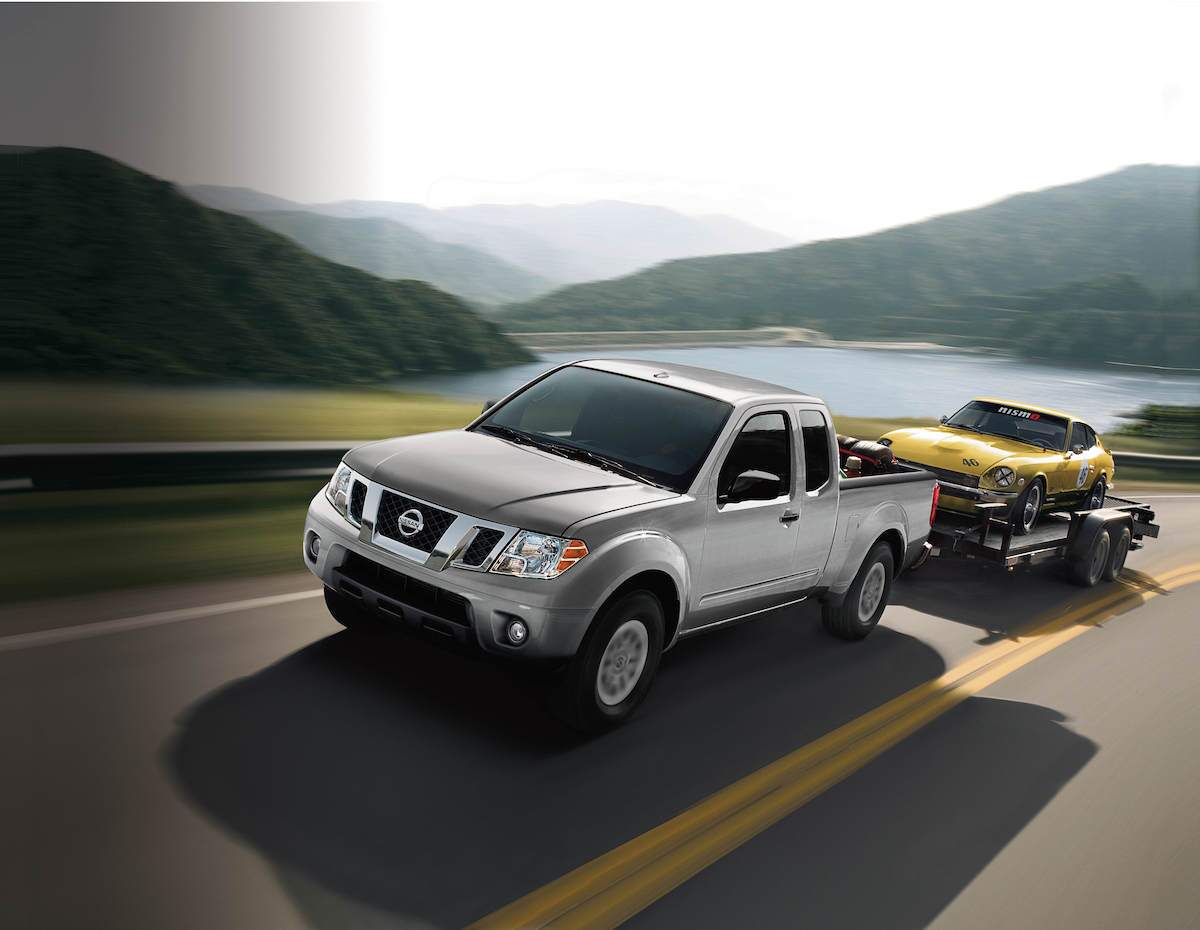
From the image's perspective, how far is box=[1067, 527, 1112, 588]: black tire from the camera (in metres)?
10.6

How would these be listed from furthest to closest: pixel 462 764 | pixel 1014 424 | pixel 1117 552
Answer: pixel 1014 424 < pixel 1117 552 < pixel 462 764

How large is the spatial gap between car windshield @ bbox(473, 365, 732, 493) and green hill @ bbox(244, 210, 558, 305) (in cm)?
1425

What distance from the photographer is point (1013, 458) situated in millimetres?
10625

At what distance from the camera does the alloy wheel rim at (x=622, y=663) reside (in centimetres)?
511

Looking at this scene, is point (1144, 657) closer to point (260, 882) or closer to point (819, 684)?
point (819, 684)

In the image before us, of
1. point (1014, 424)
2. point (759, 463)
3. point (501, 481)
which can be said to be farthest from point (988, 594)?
point (501, 481)

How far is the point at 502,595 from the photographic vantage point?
4746 millimetres

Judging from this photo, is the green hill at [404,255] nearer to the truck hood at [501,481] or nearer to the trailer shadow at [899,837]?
the truck hood at [501,481]

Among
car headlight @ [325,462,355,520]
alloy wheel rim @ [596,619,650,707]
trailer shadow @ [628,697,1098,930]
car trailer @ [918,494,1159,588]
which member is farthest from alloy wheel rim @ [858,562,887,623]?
car headlight @ [325,462,355,520]

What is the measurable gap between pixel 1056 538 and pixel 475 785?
785cm

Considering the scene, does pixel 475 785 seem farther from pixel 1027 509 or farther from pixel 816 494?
pixel 1027 509

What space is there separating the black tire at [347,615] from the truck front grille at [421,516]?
3.04 feet

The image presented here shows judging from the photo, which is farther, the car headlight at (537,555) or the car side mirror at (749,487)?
the car side mirror at (749,487)

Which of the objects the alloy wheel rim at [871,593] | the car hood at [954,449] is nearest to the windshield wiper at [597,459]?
the alloy wheel rim at [871,593]
